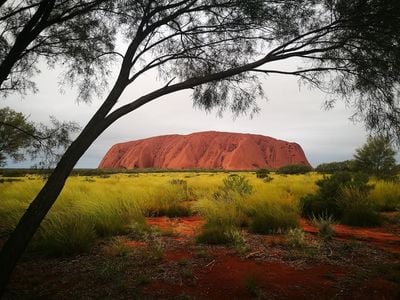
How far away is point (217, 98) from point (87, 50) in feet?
8.53

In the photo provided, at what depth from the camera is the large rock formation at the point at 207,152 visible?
104 meters

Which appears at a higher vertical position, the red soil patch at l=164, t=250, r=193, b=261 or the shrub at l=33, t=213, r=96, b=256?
the shrub at l=33, t=213, r=96, b=256

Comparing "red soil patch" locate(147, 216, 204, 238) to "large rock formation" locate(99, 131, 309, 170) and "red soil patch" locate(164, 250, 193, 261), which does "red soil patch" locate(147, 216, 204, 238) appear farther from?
"large rock formation" locate(99, 131, 309, 170)

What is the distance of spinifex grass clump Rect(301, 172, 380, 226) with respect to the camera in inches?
316

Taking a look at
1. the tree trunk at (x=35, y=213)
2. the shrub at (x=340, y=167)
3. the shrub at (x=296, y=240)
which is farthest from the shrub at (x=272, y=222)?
the shrub at (x=340, y=167)

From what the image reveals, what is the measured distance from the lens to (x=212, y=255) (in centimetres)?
502

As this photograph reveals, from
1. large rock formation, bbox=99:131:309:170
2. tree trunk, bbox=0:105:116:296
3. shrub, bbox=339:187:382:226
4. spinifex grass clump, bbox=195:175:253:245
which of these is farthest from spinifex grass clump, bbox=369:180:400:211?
large rock formation, bbox=99:131:309:170

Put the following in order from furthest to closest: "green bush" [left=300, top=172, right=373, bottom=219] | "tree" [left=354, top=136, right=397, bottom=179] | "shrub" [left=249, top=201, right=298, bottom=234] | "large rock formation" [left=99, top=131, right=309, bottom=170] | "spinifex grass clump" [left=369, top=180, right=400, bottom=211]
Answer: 1. "large rock formation" [left=99, top=131, right=309, bottom=170]
2. "tree" [left=354, top=136, right=397, bottom=179]
3. "spinifex grass clump" [left=369, top=180, right=400, bottom=211]
4. "green bush" [left=300, top=172, right=373, bottom=219]
5. "shrub" [left=249, top=201, right=298, bottom=234]

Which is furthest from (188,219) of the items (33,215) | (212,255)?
(33,215)

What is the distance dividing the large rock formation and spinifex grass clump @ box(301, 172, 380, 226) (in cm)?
8737

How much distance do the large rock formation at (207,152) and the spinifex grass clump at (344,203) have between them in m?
87.4

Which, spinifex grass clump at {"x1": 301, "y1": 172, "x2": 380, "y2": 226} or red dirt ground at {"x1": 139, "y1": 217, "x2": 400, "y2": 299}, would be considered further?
spinifex grass clump at {"x1": 301, "y1": 172, "x2": 380, "y2": 226}

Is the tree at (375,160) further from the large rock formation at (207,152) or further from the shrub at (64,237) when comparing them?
the large rock formation at (207,152)

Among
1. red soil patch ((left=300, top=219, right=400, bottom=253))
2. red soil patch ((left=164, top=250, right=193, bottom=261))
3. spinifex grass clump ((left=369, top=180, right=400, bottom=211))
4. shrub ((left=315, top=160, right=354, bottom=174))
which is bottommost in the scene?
red soil patch ((left=164, top=250, right=193, bottom=261))
